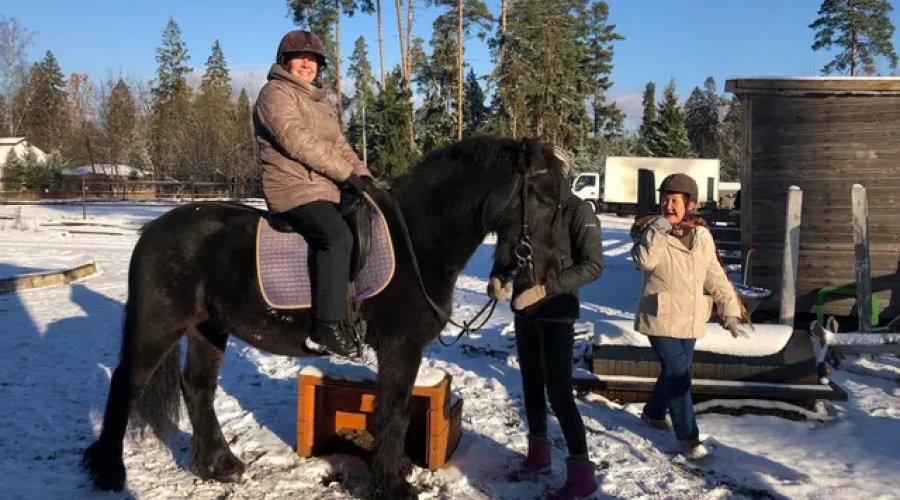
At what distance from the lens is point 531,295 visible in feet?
11.3

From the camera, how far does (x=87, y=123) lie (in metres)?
60.3

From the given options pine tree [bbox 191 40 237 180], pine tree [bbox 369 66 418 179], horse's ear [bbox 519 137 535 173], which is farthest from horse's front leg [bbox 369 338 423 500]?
pine tree [bbox 191 40 237 180]

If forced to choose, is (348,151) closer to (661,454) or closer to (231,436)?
(231,436)

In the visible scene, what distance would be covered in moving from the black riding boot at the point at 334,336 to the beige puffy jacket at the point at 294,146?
69cm

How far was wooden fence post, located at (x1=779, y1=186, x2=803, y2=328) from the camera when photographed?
799 cm

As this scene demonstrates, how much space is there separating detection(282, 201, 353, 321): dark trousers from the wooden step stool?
38.4 inches

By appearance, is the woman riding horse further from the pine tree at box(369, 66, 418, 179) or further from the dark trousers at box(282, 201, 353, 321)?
the pine tree at box(369, 66, 418, 179)

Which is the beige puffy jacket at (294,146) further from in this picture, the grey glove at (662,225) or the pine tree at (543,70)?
the pine tree at (543,70)

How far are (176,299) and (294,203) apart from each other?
0.95m

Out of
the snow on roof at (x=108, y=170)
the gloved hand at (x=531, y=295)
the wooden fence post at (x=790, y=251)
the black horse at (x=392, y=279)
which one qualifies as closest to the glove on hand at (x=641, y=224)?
the black horse at (x=392, y=279)

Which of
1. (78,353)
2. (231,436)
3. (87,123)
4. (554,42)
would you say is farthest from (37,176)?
(231,436)

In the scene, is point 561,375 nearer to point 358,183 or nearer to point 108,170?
point 358,183

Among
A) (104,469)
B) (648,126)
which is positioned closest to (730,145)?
(648,126)

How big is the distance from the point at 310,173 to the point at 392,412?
144 cm
